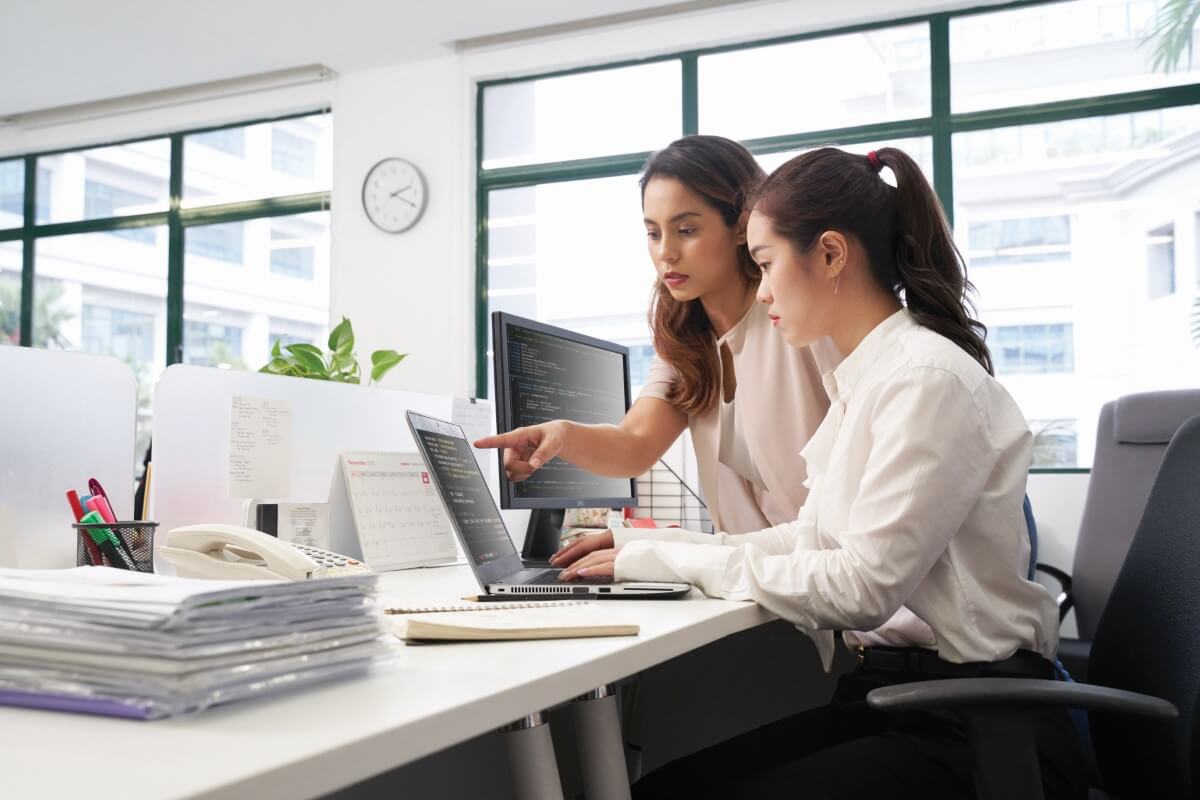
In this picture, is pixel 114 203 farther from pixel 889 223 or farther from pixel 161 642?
pixel 161 642

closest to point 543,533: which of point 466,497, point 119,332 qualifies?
point 466,497

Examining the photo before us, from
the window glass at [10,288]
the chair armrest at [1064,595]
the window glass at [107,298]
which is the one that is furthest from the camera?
the window glass at [10,288]

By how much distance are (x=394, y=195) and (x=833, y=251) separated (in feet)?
14.1

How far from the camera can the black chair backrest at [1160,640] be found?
0.96m

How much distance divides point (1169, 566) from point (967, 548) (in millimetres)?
224

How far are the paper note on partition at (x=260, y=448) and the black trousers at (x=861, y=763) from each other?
0.76m

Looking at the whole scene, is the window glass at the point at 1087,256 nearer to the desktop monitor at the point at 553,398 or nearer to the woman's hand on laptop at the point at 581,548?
the desktop monitor at the point at 553,398

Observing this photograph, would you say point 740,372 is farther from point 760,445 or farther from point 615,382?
point 615,382

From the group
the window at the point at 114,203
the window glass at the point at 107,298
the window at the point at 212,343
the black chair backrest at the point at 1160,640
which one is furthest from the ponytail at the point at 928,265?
the window at the point at 114,203

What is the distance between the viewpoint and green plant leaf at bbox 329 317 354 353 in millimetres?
3357

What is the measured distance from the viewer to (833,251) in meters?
1.38

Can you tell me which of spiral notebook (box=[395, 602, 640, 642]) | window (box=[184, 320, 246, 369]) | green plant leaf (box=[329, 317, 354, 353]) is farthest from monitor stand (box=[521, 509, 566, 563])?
window (box=[184, 320, 246, 369])

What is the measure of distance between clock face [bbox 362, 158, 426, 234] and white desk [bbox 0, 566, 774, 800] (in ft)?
15.4

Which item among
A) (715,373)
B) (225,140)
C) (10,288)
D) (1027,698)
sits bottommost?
(1027,698)
